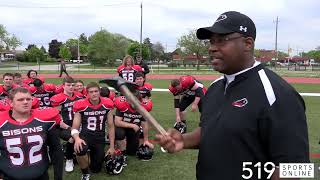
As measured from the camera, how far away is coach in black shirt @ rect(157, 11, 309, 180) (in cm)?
214

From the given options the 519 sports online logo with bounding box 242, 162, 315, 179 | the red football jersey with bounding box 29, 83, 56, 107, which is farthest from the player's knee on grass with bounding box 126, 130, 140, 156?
the 519 sports online logo with bounding box 242, 162, 315, 179

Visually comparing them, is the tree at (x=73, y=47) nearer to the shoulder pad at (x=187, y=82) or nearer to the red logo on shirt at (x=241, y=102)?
the shoulder pad at (x=187, y=82)

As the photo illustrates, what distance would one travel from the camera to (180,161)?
7.41m

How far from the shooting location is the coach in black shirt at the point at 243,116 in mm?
Answer: 2143

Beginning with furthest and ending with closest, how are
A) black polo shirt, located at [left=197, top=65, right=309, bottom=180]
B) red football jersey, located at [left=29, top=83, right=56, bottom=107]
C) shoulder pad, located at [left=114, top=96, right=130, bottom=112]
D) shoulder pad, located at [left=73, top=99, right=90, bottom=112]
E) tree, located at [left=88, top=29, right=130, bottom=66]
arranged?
tree, located at [left=88, top=29, right=130, bottom=66], red football jersey, located at [left=29, top=83, right=56, bottom=107], shoulder pad, located at [left=114, top=96, right=130, bottom=112], shoulder pad, located at [left=73, top=99, right=90, bottom=112], black polo shirt, located at [left=197, top=65, right=309, bottom=180]

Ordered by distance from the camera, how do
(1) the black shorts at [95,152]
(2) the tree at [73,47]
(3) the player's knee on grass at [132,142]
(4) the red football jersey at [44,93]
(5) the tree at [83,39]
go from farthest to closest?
(5) the tree at [83,39] < (2) the tree at [73,47] < (4) the red football jersey at [44,93] < (3) the player's knee on grass at [132,142] < (1) the black shorts at [95,152]

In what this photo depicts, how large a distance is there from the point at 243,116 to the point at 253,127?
9cm

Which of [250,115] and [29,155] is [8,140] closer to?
[29,155]

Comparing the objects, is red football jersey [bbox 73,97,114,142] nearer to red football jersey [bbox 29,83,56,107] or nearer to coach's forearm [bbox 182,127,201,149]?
red football jersey [bbox 29,83,56,107]

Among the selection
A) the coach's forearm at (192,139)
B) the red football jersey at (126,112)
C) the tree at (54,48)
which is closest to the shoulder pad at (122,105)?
the red football jersey at (126,112)

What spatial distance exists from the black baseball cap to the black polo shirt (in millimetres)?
244

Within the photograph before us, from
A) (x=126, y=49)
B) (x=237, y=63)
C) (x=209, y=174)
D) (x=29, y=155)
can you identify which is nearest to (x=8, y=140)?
(x=29, y=155)

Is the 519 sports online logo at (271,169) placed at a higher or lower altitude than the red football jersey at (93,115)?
higher

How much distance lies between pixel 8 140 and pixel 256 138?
3.35 meters
